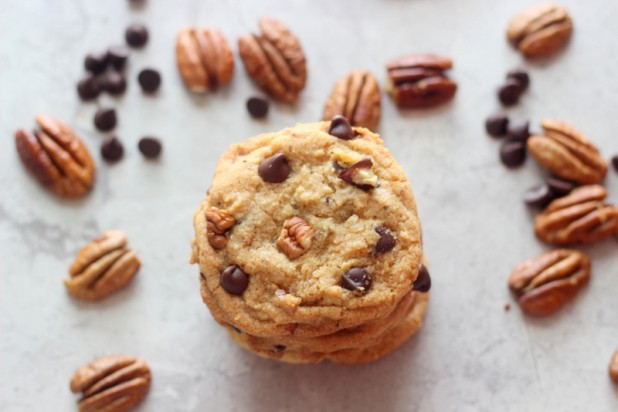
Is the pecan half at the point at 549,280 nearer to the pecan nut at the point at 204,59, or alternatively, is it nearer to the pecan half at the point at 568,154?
the pecan half at the point at 568,154

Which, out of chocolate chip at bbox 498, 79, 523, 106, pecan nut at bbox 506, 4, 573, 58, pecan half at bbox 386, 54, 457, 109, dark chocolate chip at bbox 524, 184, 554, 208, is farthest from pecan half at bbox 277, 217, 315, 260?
pecan nut at bbox 506, 4, 573, 58

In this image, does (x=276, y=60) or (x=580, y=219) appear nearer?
(x=580, y=219)

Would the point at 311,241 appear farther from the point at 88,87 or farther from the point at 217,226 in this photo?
the point at 88,87

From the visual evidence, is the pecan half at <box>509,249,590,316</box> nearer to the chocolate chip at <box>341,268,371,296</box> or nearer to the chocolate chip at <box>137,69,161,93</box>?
the chocolate chip at <box>341,268,371,296</box>

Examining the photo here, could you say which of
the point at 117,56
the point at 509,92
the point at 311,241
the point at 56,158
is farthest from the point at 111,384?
the point at 509,92

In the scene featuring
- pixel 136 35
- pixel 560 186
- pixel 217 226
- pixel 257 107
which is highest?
pixel 136 35

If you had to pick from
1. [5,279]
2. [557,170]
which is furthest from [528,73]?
[5,279]
